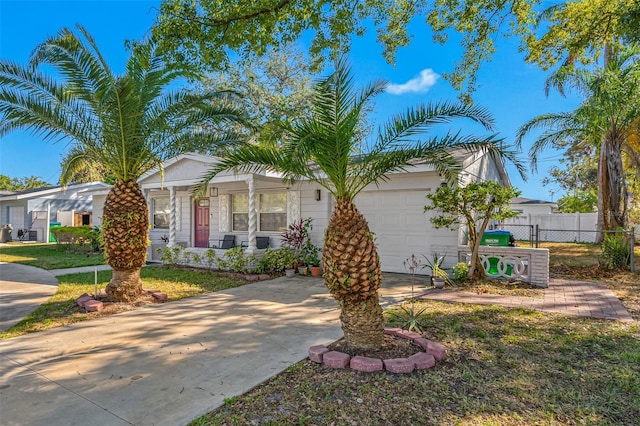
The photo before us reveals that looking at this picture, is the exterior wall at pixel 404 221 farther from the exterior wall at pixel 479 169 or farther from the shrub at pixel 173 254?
the shrub at pixel 173 254

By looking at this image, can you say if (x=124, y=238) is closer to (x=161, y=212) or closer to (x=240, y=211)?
(x=240, y=211)

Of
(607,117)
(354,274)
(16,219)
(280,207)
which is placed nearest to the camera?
(354,274)

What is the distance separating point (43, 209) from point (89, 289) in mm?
21305

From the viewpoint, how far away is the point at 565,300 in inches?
265

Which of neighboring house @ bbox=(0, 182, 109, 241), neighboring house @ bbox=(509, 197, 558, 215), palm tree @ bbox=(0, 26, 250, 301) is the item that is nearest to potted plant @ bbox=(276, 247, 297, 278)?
palm tree @ bbox=(0, 26, 250, 301)

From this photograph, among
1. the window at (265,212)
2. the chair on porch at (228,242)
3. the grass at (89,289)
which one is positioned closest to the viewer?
the grass at (89,289)

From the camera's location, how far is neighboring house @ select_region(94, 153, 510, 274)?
9.52 metres

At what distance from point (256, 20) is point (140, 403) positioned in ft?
19.6

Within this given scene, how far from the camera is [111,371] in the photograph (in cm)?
375

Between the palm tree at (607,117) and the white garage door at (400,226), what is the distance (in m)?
4.84

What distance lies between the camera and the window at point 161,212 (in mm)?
14875

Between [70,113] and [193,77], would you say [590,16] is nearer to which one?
[193,77]

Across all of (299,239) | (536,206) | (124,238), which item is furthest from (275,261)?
(536,206)

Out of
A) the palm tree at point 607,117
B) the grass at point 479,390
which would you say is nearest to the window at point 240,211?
the grass at point 479,390
